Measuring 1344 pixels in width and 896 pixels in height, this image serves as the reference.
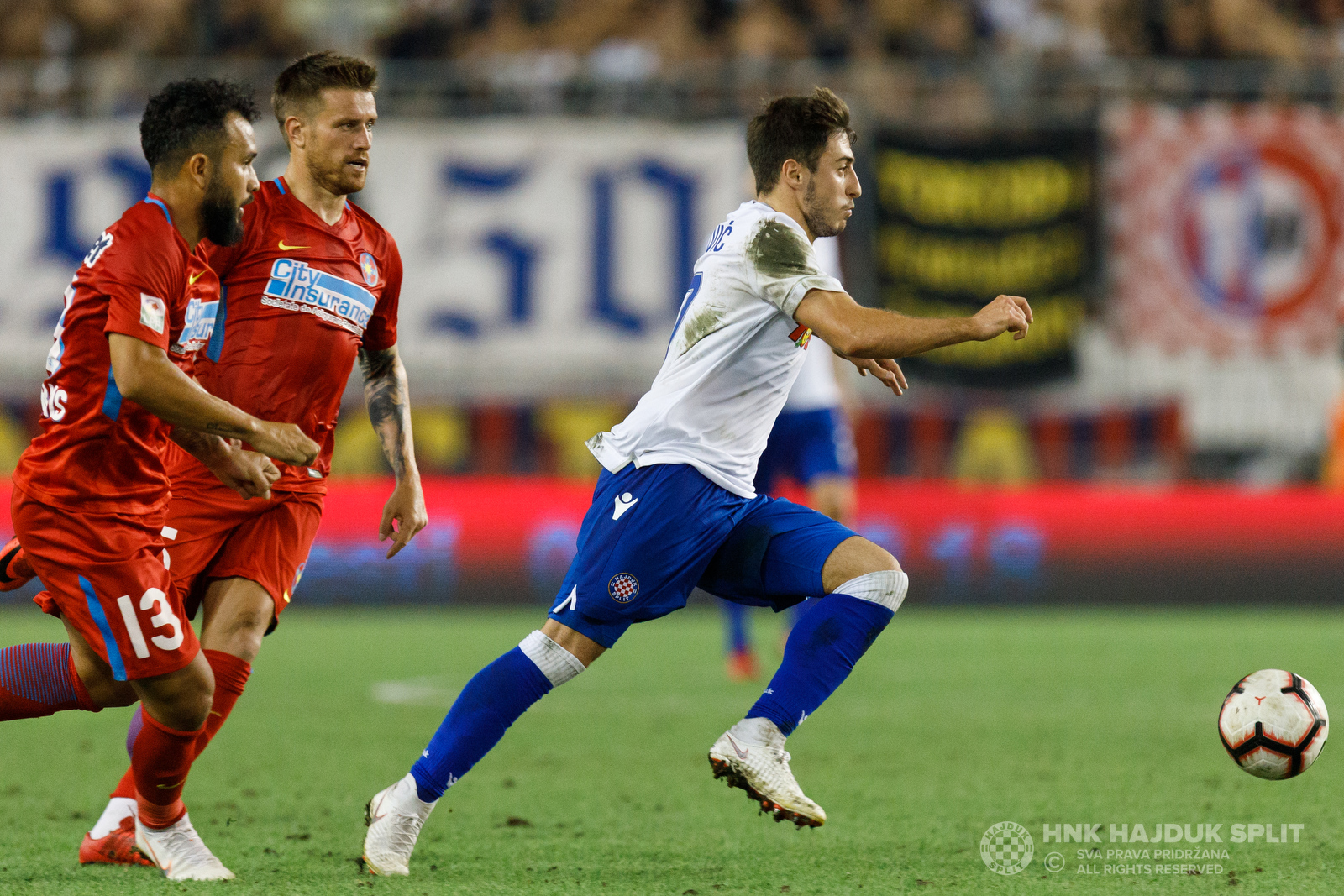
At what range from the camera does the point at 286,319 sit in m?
4.96

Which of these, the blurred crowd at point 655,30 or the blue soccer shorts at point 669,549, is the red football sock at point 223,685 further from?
the blurred crowd at point 655,30

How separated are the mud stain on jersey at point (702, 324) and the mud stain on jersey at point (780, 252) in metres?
0.21

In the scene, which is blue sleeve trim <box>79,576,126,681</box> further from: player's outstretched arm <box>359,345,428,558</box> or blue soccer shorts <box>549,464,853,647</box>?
blue soccer shorts <box>549,464,853,647</box>

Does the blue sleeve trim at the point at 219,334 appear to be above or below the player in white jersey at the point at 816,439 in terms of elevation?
below

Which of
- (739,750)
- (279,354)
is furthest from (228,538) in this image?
(739,750)

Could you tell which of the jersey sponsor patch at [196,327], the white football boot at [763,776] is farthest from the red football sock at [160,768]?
the white football boot at [763,776]

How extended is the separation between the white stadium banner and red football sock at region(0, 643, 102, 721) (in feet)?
29.5

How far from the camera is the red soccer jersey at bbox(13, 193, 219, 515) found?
422 centimetres

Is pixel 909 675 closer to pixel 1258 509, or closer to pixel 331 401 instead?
pixel 1258 509

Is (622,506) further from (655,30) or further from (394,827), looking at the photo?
(655,30)

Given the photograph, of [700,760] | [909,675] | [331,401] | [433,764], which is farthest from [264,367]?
[909,675]

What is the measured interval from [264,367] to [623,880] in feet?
5.84

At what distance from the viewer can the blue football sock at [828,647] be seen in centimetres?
473

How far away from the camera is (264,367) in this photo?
16.2 feet
